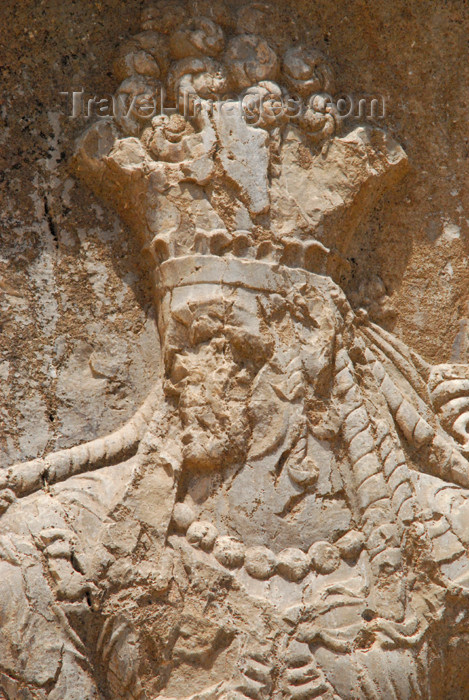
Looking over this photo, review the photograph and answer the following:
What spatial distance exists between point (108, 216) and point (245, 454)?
3.06ft

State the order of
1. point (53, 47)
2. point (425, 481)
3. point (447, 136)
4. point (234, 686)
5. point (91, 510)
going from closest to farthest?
1. point (234, 686)
2. point (91, 510)
3. point (425, 481)
4. point (53, 47)
5. point (447, 136)

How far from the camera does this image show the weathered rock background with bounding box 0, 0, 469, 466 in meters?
2.83

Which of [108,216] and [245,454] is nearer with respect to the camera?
[245,454]

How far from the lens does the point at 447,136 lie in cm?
321

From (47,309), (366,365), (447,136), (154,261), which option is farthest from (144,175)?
(447,136)

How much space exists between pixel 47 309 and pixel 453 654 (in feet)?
5.22

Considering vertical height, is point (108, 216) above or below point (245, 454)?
above

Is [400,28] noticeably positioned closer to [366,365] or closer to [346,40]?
[346,40]

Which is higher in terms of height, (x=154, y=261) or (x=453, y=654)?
(x=154, y=261)

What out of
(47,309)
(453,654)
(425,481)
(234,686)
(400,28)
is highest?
(400,28)

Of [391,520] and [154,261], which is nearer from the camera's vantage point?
[391,520]

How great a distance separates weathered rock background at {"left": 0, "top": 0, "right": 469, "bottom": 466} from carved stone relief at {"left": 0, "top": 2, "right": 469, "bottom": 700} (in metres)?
0.10

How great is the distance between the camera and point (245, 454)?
2609mm

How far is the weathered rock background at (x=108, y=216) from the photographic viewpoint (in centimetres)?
283
